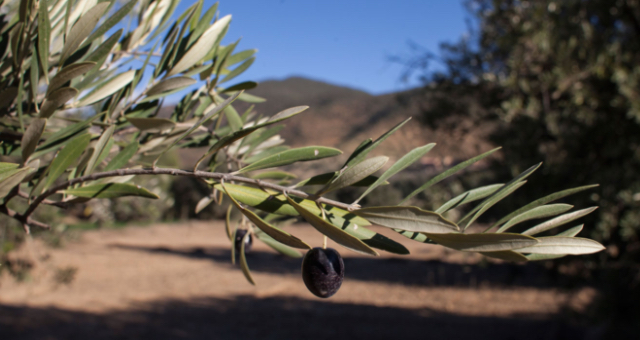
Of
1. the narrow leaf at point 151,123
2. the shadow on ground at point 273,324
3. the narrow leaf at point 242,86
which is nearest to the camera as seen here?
the narrow leaf at point 151,123

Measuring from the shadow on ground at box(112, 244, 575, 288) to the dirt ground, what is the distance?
4cm

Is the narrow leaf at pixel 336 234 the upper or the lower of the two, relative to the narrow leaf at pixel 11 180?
upper

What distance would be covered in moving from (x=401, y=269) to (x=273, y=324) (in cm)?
442

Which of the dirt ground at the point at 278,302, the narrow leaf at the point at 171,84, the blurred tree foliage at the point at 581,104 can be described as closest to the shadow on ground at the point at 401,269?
the dirt ground at the point at 278,302

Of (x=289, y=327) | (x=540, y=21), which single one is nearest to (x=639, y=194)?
(x=540, y=21)

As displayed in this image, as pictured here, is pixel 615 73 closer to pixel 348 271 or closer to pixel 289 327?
pixel 289 327

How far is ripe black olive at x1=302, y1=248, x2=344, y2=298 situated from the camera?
60 cm

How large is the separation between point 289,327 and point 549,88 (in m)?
4.74

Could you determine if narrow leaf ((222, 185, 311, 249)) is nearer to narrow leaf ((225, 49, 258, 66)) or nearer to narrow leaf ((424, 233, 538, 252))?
narrow leaf ((424, 233, 538, 252))

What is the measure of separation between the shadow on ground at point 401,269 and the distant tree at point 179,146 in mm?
7283

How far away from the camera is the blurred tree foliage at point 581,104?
2.99m

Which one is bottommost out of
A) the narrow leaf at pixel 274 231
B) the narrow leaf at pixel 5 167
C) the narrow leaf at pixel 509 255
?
the narrow leaf at pixel 5 167

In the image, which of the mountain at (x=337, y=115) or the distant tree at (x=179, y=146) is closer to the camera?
the distant tree at (x=179, y=146)

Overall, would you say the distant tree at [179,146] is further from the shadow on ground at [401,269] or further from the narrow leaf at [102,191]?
the shadow on ground at [401,269]
